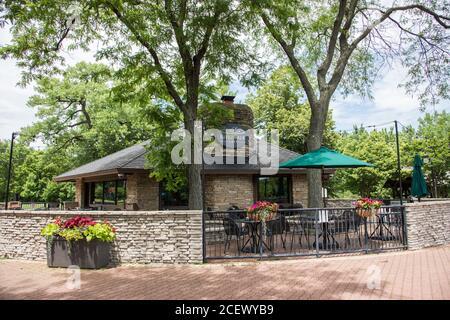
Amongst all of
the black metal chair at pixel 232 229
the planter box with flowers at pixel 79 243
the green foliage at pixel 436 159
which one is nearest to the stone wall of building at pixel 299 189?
the black metal chair at pixel 232 229

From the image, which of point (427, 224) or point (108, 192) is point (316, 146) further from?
point (108, 192)

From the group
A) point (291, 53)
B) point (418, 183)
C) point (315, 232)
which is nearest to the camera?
point (315, 232)

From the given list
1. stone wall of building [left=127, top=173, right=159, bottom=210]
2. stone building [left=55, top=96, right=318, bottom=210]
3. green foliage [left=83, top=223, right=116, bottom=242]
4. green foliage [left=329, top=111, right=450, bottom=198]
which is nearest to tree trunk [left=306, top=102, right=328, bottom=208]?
stone building [left=55, top=96, right=318, bottom=210]

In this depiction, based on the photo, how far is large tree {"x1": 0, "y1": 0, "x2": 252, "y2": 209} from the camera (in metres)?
10.6

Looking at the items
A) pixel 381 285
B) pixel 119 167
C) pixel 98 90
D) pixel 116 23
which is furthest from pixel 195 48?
pixel 98 90

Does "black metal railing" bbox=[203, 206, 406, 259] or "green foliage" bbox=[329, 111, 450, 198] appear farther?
"green foliage" bbox=[329, 111, 450, 198]

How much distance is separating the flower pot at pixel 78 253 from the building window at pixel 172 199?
809 cm

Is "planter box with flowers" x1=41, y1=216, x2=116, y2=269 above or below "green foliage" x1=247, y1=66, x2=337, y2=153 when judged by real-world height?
below

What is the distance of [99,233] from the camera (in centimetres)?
791

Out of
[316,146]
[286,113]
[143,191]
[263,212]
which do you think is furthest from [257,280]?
[286,113]

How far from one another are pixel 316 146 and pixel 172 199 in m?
7.36

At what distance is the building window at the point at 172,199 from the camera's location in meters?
16.3

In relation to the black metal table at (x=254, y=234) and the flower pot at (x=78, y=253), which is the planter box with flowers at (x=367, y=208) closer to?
the black metal table at (x=254, y=234)

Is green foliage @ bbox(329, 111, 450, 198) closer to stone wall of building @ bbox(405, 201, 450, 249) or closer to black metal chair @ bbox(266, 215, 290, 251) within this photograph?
stone wall of building @ bbox(405, 201, 450, 249)
